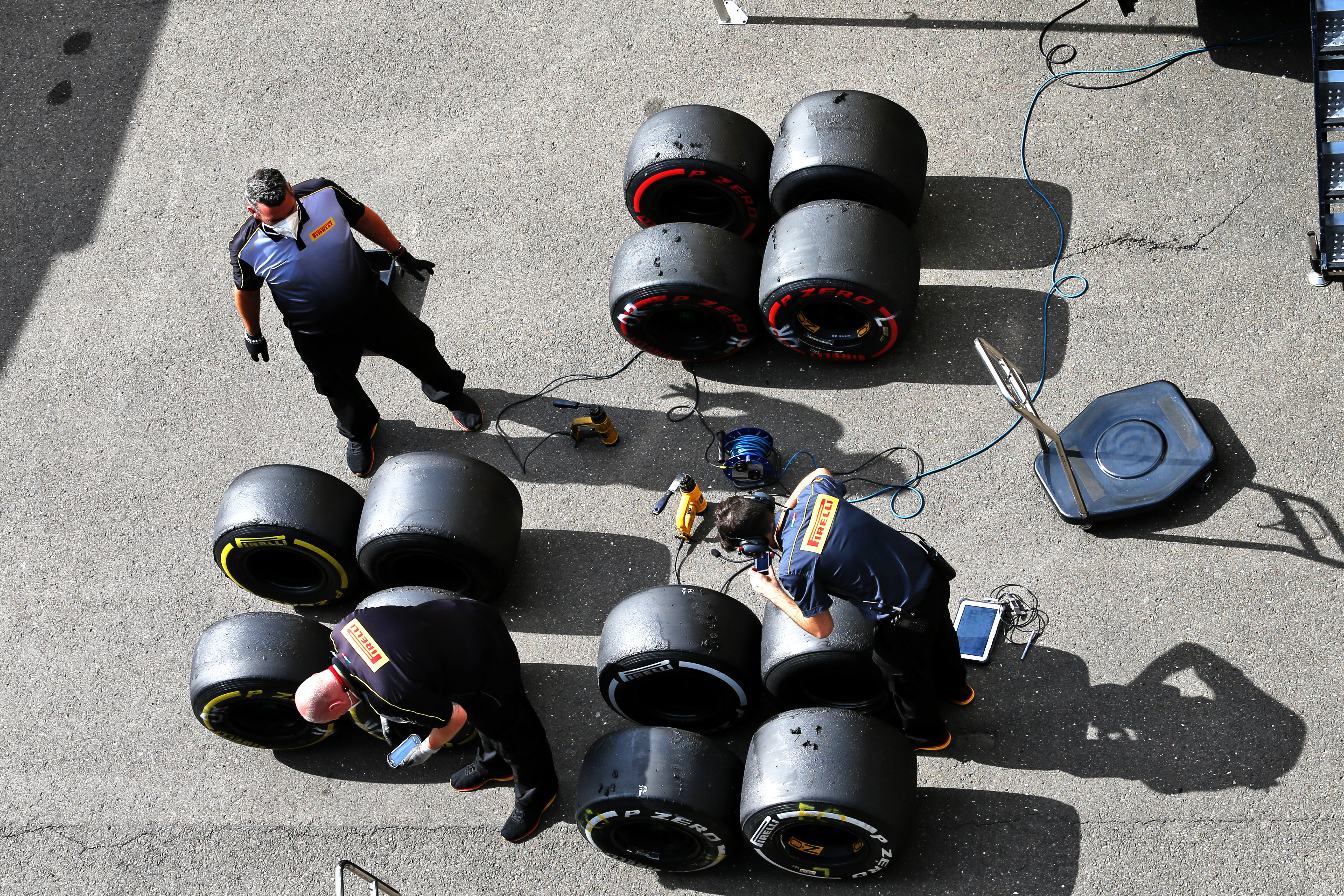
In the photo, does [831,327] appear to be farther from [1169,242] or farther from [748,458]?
[1169,242]

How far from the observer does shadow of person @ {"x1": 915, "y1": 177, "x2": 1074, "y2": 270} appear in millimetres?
8195

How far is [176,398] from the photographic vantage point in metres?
8.54

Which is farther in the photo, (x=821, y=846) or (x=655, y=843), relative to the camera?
(x=655, y=843)

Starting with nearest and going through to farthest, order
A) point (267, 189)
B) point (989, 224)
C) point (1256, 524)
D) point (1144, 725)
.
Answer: point (1144, 725) < point (267, 189) < point (1256, 524) < point (989, 224)

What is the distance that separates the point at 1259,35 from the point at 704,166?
4.47 meters

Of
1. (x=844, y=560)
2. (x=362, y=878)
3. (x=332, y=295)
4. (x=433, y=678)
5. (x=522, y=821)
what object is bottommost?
(x=522, y=821)

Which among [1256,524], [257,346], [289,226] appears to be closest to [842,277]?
[1256,524]

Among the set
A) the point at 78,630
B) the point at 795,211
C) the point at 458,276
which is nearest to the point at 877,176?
the point at 795,211

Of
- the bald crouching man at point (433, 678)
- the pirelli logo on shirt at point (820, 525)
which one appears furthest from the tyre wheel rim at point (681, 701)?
the pirelli logo on shirt at point (820, 525)

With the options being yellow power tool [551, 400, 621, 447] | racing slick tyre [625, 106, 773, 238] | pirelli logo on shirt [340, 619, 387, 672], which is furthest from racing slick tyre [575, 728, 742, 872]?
racing slick tyre [625, 106, 773, 238]

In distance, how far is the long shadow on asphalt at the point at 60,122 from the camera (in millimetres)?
9609

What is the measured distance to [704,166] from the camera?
7.95 metres

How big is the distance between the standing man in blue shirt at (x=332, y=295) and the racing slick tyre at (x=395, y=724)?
5.30ft

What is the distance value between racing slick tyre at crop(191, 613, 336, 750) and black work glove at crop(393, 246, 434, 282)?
252 centimetres
